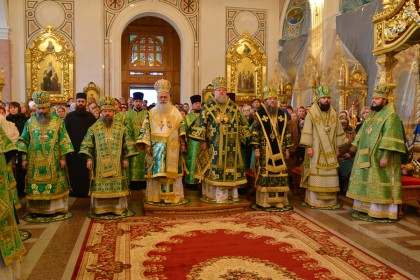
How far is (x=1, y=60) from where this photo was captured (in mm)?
12312

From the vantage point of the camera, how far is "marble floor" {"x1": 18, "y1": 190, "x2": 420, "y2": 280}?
3.96m

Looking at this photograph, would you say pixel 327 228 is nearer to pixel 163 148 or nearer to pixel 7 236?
pixel 163 148

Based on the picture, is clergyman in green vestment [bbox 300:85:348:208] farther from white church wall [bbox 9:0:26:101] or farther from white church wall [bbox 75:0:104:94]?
white church wall [bbox 9:0:26:101]

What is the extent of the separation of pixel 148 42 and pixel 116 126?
10324mm

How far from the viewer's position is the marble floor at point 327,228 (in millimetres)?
3959

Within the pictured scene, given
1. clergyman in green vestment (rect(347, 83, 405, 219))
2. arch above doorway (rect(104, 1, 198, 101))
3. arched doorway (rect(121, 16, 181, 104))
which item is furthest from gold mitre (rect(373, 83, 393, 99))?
arched doorway (rect(121, 16, 181, 104))

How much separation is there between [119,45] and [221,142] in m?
8.07

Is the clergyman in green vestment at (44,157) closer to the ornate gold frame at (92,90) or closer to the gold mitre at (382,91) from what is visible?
the gold mitre at (382,91)

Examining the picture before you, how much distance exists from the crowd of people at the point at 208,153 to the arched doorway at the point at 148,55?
27.9 ft

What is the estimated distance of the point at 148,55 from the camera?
51.3 feet

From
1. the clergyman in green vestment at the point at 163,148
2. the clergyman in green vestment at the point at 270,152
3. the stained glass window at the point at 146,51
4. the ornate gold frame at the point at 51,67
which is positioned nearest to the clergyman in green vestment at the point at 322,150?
the clergyman in green vestment at the point at 270,152

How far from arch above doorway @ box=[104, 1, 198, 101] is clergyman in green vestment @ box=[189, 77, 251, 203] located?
24.2 feet

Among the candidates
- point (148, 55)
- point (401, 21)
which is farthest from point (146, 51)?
point (401, 21)

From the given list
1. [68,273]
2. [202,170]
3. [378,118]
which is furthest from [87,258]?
[378,118]
